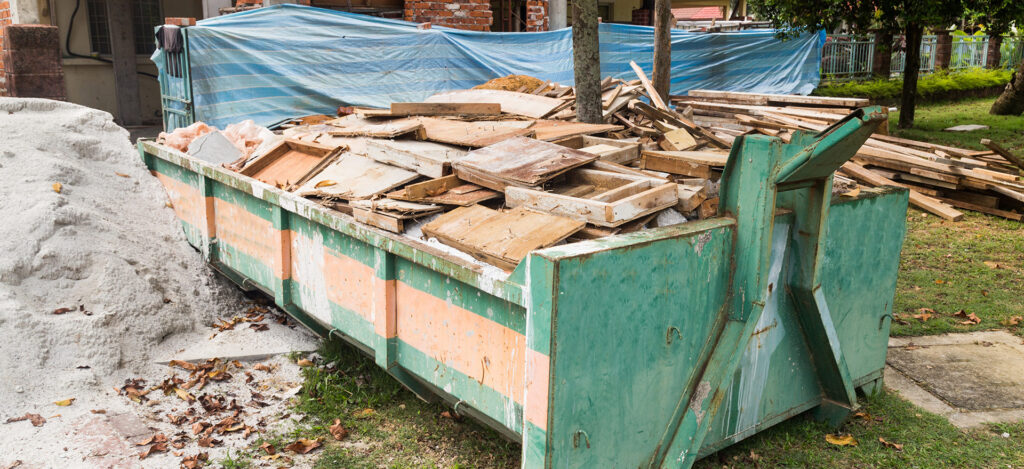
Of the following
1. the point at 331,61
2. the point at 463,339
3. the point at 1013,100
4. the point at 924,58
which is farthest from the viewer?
the point at 924,58

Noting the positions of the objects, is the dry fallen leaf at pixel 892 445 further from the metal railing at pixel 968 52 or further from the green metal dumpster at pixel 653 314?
the metal railing at pixel 968 52

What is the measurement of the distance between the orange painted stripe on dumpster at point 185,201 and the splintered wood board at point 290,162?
0.54 meters

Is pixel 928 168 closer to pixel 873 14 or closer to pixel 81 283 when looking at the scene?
pixel 873 14

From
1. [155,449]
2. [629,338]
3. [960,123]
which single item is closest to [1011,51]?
[960,123]

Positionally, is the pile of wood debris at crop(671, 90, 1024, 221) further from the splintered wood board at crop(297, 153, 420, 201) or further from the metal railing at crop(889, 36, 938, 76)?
the metal railing at crop(889, 36, 938, 76)

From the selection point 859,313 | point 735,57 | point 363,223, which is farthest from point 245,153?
point 735,57

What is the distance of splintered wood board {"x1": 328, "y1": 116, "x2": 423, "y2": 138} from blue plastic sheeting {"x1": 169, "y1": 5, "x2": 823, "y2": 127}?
10.0ft

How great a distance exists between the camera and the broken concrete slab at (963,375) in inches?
→ 169

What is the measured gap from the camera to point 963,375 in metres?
4.75

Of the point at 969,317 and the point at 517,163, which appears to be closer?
the point at 517,163

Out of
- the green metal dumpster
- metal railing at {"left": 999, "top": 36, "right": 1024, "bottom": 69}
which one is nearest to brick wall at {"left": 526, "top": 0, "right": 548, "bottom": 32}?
the green metal dumpster

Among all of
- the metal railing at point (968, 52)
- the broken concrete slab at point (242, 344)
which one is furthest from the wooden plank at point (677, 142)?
the metal railing at point (968, 52)

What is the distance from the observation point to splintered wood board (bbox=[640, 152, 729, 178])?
3.74m

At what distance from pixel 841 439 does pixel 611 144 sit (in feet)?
6.50
